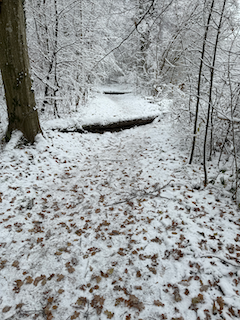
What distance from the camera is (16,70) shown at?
180 inches

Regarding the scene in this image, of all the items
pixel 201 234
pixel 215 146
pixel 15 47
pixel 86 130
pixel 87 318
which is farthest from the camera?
pixel 86 130

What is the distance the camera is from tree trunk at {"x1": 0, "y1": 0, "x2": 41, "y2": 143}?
4262mm

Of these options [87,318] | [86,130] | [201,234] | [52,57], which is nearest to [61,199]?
[87,318]

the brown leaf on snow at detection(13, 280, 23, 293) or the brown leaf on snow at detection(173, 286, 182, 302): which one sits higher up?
the brown leaf on snow at detection(173, 286, 182, 302)

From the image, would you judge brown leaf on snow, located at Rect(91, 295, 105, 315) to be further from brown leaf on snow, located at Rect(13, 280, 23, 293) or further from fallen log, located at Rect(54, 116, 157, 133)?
fallen log, located at Rect(54, 116, 157, 133)

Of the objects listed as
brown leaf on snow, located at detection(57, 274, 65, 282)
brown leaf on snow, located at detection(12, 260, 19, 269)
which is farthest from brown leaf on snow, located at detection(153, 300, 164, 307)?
brown leaf on snow, located at detection(12, 260, 19, 269)

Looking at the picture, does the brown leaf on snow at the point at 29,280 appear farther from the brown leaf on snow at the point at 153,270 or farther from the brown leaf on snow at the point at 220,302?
the brown leaf on snow at the point at 220,302

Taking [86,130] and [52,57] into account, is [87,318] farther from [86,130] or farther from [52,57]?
[52,57]

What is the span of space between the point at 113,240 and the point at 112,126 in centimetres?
609

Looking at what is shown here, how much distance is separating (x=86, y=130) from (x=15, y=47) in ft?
12.3

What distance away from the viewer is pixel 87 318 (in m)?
2.18

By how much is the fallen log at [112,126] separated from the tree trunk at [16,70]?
1.88 m

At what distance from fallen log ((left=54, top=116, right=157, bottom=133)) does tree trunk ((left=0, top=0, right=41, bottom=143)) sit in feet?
6.17

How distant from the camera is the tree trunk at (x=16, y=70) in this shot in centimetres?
426
